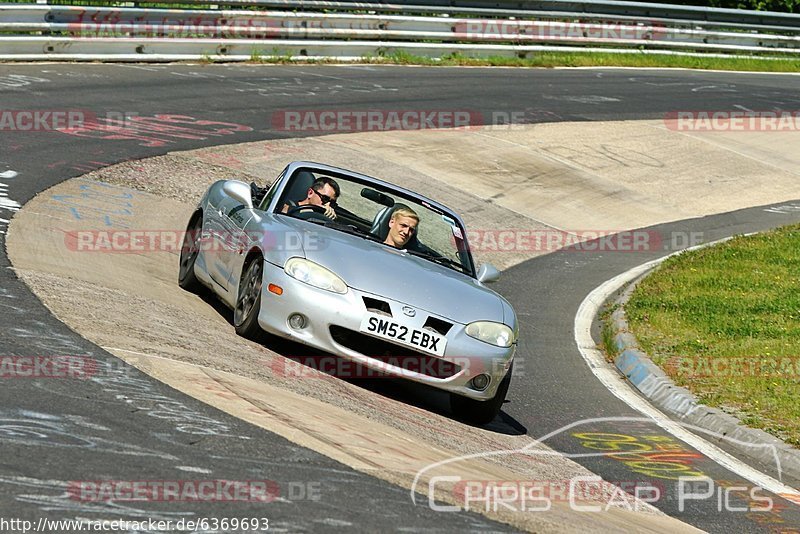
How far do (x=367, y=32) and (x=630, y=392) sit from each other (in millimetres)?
17860

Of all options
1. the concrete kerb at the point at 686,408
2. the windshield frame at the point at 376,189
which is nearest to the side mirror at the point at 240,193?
the windshield frame at the point at 376,189

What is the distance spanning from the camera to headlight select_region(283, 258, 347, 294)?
807cm

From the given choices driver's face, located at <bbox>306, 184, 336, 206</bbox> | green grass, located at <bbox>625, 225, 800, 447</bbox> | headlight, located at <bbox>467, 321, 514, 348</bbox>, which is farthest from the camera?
green grass, located at <bbox>625, 225, 800, 447</bbox>

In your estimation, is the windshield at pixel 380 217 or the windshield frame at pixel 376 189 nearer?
the windshield at pixel 380 217

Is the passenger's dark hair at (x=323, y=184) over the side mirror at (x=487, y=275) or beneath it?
over

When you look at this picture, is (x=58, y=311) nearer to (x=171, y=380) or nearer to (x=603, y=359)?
(x=171, y=380)

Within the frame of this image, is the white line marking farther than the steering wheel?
No

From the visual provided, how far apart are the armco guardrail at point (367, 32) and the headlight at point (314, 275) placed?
14.1 m

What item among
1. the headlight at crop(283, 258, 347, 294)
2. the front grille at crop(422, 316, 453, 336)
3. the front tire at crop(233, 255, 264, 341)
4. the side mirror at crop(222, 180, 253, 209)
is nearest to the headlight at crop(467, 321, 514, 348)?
the front grille at crop(422, 316, 453, 336)

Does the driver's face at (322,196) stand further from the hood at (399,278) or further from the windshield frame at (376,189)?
the hood at (399,278)

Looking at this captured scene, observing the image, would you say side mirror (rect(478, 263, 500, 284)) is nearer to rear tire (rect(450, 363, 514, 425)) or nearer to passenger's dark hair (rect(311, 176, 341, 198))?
rear tire (rect(450, 363, 514, 425))

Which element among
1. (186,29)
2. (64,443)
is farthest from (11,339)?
(186,29)

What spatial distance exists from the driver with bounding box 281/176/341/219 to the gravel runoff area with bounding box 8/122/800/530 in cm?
107

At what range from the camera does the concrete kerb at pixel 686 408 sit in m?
8.60
